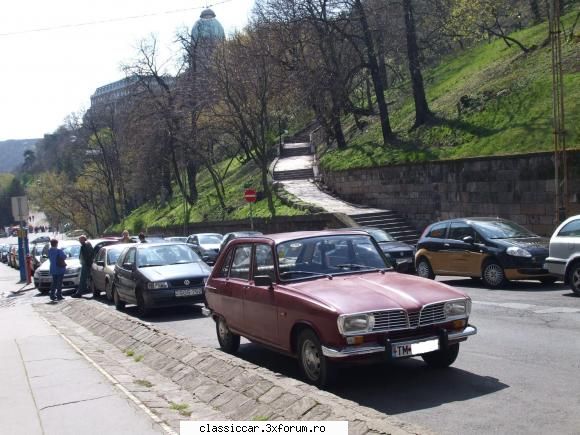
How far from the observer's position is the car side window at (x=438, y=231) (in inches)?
708

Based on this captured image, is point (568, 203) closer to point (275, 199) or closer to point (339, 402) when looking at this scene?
point (339, 402)

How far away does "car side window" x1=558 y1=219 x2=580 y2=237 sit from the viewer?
13914 mm

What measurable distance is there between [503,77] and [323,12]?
9276 mm

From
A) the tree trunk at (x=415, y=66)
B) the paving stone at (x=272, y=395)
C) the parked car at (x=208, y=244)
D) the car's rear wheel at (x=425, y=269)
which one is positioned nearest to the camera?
the paving stone at (x=272, y=395)

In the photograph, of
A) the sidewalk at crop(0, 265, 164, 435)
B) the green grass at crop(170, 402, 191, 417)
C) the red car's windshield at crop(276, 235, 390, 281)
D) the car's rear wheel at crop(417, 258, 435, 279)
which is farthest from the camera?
the car's rear wheel at crop(417, 258, 435, 279)

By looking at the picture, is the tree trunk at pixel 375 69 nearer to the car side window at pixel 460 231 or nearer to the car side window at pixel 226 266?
the car side window at pixel 460 231

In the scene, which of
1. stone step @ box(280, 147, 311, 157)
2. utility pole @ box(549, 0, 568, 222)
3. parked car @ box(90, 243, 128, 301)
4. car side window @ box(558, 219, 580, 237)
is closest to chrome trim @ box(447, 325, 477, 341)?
car side window @ box(558, 219, 580, 237)

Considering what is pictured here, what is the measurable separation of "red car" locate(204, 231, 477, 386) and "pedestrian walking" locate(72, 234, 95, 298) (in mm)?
12424

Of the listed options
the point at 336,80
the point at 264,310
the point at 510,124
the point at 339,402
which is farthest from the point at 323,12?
the point at 339,402

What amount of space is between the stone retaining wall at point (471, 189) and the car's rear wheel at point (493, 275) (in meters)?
5.76

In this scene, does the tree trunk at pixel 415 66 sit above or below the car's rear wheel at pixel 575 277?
above

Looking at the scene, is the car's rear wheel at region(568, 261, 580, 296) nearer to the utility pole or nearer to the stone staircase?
the utility pole

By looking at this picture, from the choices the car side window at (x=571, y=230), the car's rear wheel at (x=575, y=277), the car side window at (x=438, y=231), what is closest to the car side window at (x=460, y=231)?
the car side window at (x=438, y=231)

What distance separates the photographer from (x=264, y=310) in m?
8.11
